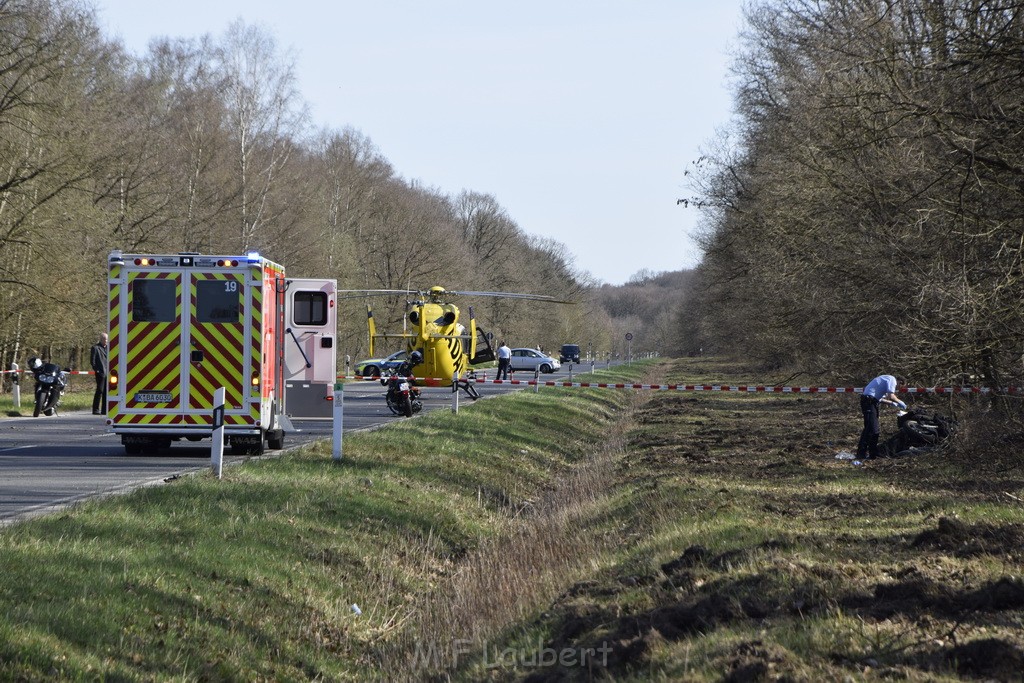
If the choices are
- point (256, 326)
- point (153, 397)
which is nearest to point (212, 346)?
point (256, 326)

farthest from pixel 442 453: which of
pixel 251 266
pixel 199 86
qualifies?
pixel 199 86

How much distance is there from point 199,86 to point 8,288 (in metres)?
23.3

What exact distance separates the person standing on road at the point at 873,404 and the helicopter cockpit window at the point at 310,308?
8438mm

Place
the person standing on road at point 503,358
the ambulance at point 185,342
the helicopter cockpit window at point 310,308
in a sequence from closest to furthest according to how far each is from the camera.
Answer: the ambulance at point 185,342
the helicopter cockpit window at point 310,308
the person standing on road at point 503,358

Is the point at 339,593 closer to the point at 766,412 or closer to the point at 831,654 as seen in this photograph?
the point at 831,654

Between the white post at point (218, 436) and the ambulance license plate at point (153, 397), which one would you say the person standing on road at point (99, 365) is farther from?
the white post at point (218, 436)

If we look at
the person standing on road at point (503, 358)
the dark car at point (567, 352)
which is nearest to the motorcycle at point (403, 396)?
the person standing on road at point (503, 358)

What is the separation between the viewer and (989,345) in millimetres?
15742

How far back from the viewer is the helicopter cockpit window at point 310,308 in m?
20.0

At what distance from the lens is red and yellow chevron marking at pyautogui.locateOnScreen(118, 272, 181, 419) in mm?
17750

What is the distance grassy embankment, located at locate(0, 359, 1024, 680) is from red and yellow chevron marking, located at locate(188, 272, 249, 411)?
1.95m

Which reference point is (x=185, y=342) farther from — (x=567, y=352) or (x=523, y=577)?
(x=567, y=352)

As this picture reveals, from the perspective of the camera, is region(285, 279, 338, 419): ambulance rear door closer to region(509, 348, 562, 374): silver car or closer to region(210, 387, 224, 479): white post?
region(210, 387, 224, 479): white post

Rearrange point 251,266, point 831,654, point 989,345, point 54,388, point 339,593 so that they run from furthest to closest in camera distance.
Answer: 1. point 54,388
2. point 251,266
3. point 989,345
4. point 339,593
5. point 831,654
